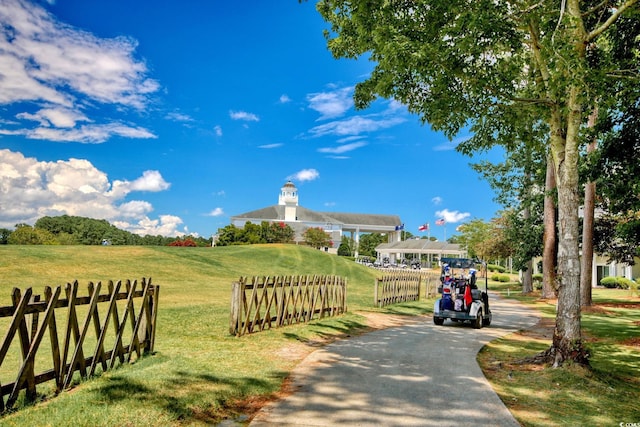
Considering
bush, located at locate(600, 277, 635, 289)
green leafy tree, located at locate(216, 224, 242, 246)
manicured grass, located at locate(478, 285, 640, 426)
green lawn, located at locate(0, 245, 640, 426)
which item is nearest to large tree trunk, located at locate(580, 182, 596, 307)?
green lawn, located at locate(0, 245, 640, 426)

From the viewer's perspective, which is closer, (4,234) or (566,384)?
(566,384)

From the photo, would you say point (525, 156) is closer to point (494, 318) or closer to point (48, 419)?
point (494, 318)

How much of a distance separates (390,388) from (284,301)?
7.03m

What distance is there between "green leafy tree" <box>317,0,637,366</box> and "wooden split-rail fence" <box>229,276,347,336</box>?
6092mm

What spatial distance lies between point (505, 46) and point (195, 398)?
9.04m

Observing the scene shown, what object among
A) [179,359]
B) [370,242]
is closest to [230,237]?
[179,359]

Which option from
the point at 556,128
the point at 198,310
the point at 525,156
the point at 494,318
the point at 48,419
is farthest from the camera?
the point at 525,156

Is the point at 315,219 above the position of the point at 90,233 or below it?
above

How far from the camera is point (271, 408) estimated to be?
6.40 m

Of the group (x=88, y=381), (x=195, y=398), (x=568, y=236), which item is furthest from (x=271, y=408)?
(x=568, y=236)

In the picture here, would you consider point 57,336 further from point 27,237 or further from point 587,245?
point 27,237

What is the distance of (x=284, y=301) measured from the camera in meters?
14.2

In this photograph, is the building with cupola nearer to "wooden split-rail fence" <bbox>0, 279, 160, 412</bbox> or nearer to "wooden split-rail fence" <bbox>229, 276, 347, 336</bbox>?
"wooden split-rail fence" <bbox>229, 276, 347, 336</bbox>

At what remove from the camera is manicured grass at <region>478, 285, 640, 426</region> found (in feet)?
21.9
